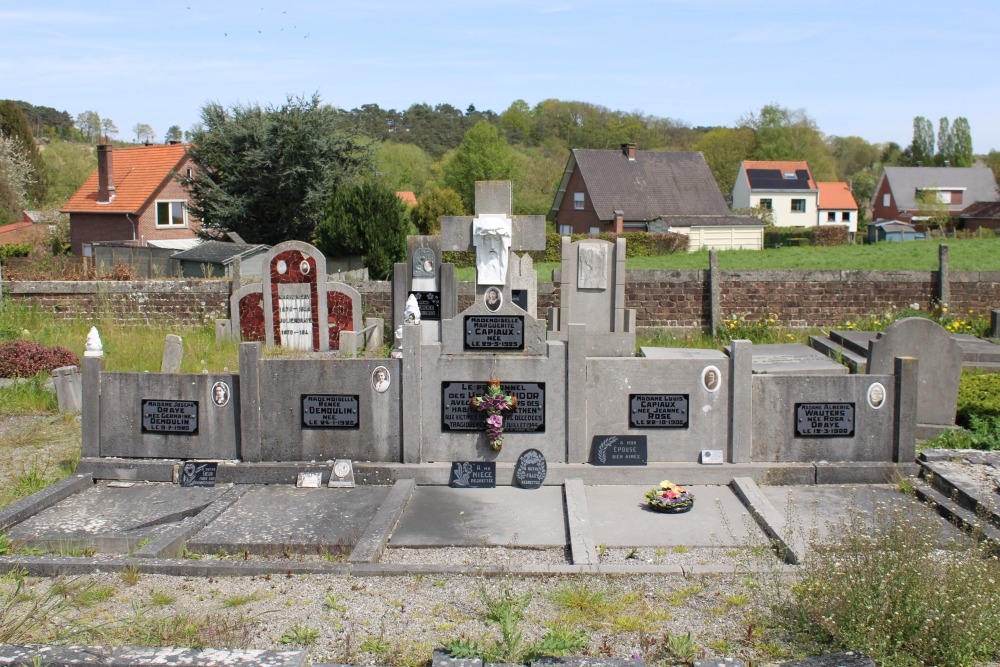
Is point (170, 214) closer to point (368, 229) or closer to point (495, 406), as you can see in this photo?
point (368, 229)

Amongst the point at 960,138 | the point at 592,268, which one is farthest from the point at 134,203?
the point at 960,138

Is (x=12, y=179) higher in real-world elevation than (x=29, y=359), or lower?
higher

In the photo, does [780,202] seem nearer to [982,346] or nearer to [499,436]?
[982,346]

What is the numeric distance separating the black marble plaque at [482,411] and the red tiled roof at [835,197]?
2382 inches

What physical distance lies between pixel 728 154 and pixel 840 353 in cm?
6987

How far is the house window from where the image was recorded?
3978cm

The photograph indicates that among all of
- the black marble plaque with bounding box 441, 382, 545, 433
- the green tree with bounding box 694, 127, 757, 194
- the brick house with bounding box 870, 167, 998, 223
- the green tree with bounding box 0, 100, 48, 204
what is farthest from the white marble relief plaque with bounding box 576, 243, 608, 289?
the green tree with bounding box 694, 127, 757, 194

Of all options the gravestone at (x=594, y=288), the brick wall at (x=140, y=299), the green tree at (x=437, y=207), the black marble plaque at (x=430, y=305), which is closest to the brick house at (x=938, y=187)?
the green tree at (x=437, y=207)

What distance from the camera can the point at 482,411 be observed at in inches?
357

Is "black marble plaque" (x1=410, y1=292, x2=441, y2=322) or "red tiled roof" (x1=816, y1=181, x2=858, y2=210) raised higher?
"red tiled roof" (x1=816, y1=181, x2=858, y2=210)

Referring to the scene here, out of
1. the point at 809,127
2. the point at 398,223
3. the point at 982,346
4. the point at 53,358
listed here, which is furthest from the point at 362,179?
the point at 809,127

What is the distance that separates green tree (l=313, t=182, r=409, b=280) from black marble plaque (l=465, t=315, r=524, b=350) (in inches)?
602

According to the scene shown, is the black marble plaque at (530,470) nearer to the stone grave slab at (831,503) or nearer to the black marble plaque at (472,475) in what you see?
the black marble plaque at (472,475)

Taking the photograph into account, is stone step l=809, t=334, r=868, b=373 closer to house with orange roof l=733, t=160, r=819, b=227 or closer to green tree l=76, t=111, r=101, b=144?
house with orange roof l=733, t=160, r=819, b=227
